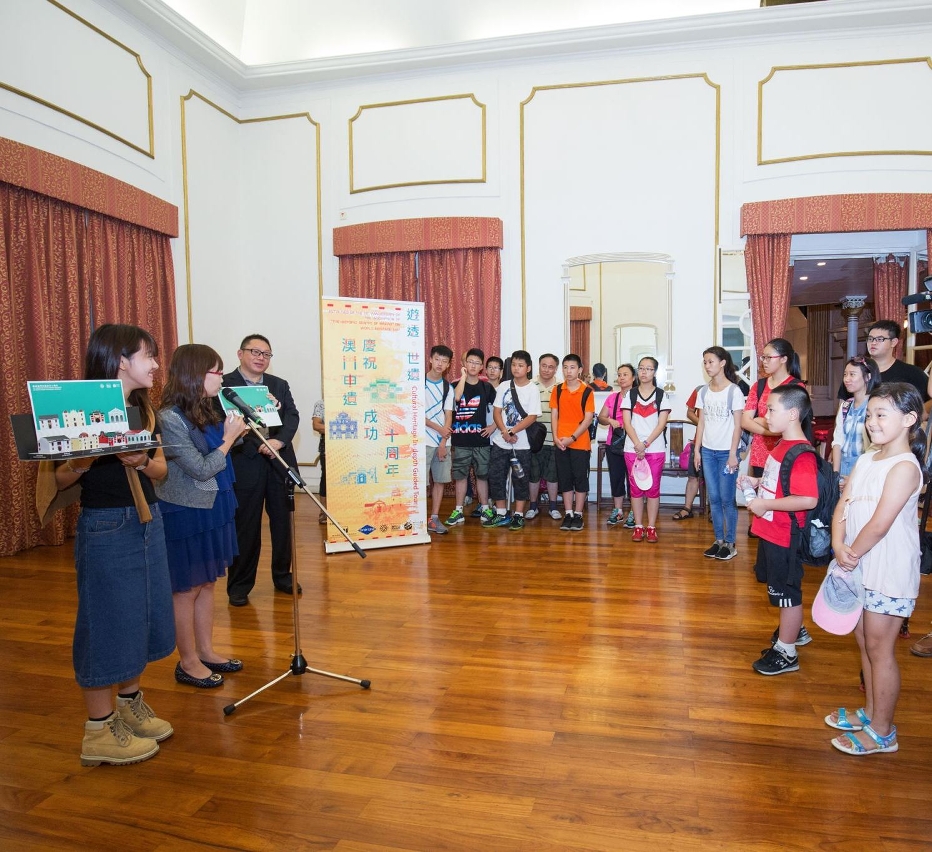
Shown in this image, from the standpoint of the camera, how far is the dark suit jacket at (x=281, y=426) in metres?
3.86

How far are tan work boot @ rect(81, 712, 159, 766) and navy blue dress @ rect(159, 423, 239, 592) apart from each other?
1.83 ft

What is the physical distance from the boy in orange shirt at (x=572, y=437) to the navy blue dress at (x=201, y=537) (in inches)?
131

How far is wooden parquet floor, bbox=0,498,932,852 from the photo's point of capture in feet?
6.33

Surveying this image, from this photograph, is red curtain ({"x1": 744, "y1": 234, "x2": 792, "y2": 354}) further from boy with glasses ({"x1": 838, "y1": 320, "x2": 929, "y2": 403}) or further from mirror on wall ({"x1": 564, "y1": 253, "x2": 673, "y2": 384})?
boy with glasses ({"x1": 838, "y1": 320, "x2": 929, "y2": 403})

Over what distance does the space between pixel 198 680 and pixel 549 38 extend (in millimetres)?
6487

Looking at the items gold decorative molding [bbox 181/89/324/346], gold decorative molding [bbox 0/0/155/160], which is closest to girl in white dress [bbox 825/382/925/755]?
gold decorative molding [bbox 181/89/324/346]

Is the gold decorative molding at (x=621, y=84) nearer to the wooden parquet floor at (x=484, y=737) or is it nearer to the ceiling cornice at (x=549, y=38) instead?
the ceiling cornice at (x=549, y=38)

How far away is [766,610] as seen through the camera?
3.70 metres

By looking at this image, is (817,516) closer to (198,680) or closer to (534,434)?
(198,680)

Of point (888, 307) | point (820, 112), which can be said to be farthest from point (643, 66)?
point (888, 307)

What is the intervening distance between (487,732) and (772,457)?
1593 mm

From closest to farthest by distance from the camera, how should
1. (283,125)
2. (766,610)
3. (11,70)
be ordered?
(766,610) < (11,70) < (283,125)

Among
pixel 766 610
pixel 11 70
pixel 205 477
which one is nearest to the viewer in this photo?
pixel 205 477

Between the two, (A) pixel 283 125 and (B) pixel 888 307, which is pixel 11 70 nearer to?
(A) pixel 283 125
